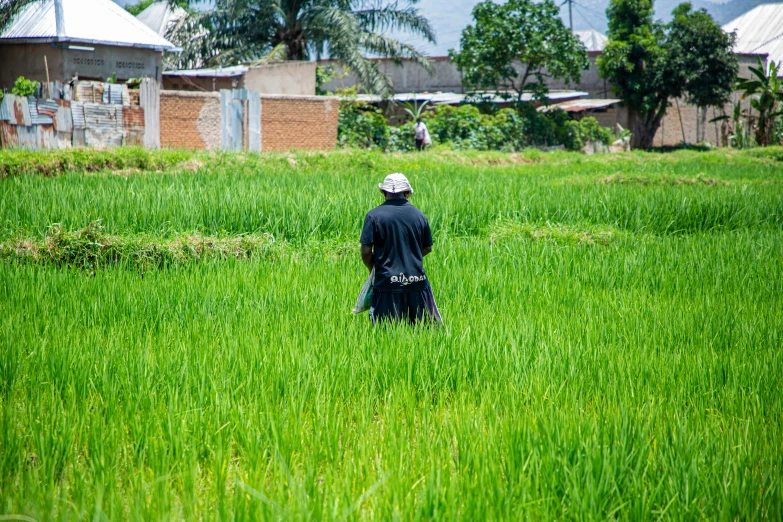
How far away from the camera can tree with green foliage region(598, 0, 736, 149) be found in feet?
88.1

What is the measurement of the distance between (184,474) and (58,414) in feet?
2.67

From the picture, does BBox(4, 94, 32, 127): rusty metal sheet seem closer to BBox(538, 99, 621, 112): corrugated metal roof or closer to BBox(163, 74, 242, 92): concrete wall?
BBox(163, 74, 242, 92): concrete wall

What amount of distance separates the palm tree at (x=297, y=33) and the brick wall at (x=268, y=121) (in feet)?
13.9

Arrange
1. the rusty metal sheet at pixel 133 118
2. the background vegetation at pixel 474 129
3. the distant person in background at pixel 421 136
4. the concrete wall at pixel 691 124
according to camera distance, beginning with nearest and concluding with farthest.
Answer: the rusty metal sheet at pixel 133 118 < the distant person in background at pixel 421 136 < the background vegetation at pixel 474 129 < the concrete wall at pixel 691 124

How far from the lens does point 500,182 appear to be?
484 inches

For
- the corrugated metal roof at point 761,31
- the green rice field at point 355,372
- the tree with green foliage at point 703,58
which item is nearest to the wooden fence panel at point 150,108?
the green rice field at point 355,372

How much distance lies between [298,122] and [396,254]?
51.0 feet

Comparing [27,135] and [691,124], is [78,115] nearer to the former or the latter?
[27,135]

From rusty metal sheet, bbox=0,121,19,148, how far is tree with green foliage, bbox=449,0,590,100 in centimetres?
1557

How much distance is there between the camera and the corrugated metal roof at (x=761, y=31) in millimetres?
38000

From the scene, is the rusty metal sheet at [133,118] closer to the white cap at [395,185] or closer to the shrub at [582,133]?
the white cap at [395,185]

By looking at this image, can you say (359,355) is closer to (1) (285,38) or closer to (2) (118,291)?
(2) (118,291)

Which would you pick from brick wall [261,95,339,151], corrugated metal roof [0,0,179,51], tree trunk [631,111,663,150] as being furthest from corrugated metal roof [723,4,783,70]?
corrugated metal roof [0,0,179,51]

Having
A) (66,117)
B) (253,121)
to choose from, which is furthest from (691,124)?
(66,117)
